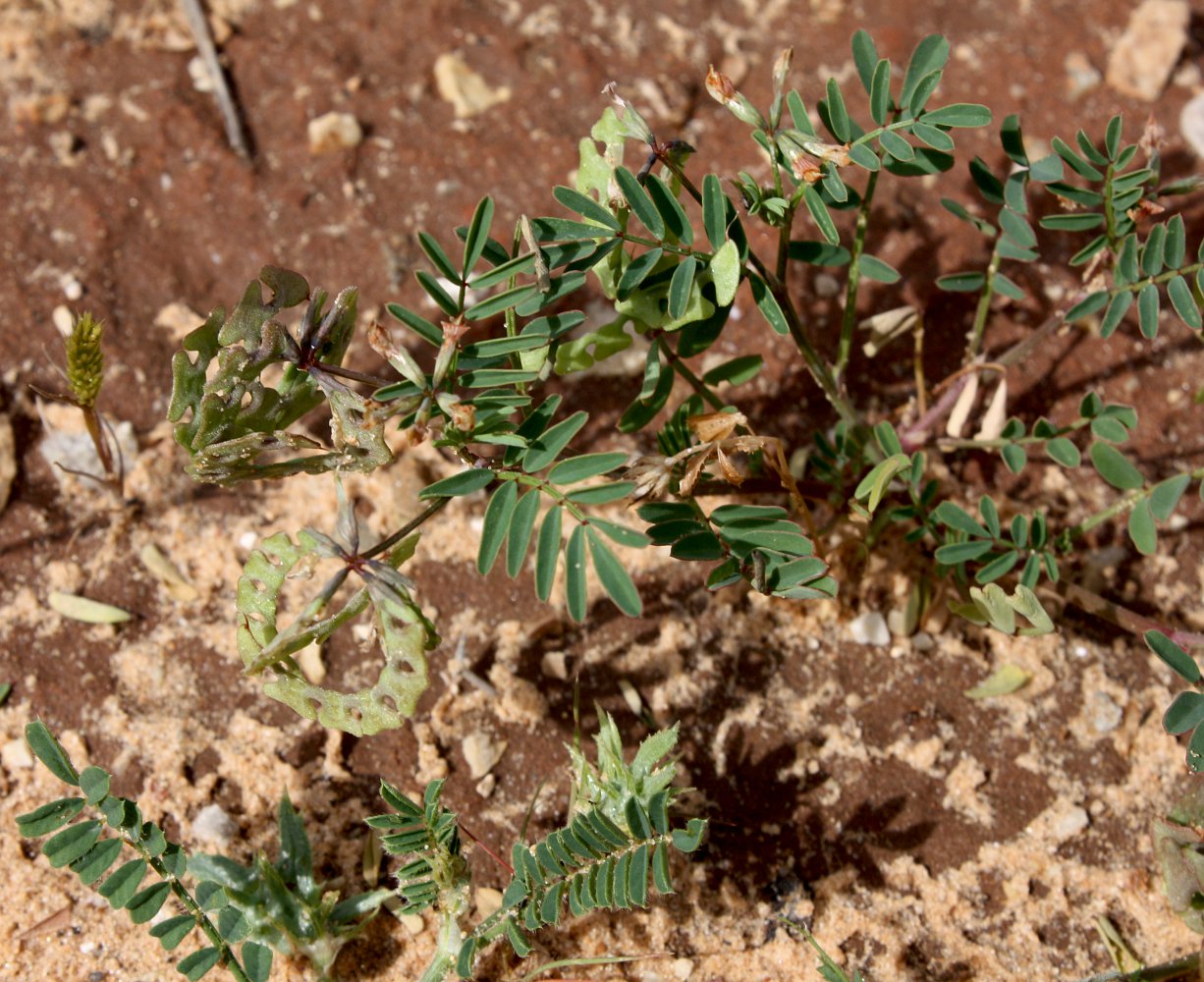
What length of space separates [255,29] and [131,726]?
1.74 m

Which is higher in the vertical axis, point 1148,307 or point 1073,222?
point 1073,222

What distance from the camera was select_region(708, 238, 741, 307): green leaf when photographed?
5.60 ft

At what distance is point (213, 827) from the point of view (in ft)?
6.70

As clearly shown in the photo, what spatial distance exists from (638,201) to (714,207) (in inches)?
4.5

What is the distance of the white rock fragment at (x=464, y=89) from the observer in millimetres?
2807

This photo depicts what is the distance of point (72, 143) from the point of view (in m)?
2.70

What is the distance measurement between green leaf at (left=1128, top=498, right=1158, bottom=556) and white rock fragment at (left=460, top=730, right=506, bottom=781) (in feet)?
3.93

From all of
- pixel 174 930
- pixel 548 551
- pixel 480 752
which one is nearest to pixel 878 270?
pixel 548 551

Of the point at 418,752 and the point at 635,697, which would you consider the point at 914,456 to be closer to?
the point at 635,697

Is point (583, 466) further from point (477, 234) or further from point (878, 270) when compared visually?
point (878, 270)

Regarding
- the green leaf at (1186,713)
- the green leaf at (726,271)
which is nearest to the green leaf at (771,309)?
the green leaf at (726,271)

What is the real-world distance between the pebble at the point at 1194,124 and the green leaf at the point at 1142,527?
49.4 inches

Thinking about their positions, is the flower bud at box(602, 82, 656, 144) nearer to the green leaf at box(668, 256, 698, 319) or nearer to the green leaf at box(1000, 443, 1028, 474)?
the green leaf at box(668, 256, 698, 319)

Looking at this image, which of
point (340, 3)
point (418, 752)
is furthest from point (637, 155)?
point (418, 752)
